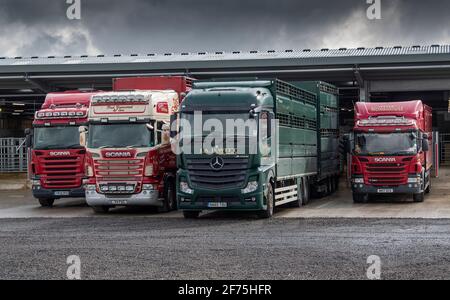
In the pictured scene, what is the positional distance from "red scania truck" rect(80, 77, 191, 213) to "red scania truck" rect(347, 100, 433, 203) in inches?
264

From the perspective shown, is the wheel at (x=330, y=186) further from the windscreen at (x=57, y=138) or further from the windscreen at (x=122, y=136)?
the windscreen at (x=57, y=138)

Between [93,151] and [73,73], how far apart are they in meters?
14.1

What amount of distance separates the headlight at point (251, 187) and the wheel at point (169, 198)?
12.5ft

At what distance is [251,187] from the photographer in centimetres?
2058

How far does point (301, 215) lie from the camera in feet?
73.2

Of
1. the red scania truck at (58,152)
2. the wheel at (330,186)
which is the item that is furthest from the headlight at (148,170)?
the wheel at (330,186)

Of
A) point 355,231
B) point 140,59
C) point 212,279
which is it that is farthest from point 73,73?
point 212,279

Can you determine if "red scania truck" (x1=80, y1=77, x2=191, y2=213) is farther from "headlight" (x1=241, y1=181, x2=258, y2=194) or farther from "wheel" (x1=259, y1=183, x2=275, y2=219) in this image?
"headlight" (x1=241, y1=181, x2=258, y2=194)

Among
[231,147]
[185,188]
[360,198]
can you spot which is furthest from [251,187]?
[360,198]

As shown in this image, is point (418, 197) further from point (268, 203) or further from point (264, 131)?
point (264, 131)

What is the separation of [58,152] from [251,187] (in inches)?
293

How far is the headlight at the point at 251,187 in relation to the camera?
20.5m

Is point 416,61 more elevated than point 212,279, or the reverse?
point 416,61
